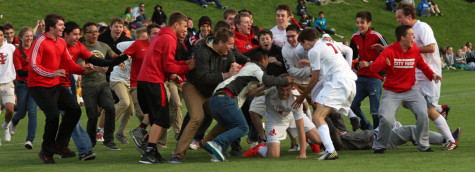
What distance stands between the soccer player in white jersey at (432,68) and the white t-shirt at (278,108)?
68.7 inches

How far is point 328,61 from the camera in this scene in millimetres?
9336

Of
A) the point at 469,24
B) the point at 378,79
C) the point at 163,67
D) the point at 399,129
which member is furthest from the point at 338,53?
the point at 469,24

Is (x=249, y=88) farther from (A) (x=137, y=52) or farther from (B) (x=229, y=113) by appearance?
(A) (x=137, y=52)

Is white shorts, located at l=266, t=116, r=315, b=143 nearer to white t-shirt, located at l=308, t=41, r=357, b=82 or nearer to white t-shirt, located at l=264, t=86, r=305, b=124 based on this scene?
white t-shirt, located at l=264, t=86, r=305, b=124

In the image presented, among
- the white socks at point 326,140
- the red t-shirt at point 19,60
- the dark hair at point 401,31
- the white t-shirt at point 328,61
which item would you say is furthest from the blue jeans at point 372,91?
the red t-shirt at point 19,60

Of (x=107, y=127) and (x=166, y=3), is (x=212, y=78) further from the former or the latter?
(x=166, y=3)

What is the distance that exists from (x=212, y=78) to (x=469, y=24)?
42891mm

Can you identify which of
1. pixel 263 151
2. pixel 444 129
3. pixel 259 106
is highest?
pixel 259 106

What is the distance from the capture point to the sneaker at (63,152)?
396 inches

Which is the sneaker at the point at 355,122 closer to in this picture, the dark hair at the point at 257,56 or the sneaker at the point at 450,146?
the sneaker at the point at 450,146

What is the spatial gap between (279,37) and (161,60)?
2.74 metres

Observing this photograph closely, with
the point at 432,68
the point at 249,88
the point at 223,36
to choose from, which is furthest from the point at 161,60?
→ the point at 432,68

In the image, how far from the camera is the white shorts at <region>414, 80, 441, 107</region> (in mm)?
10062

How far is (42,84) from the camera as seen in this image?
9.52m
